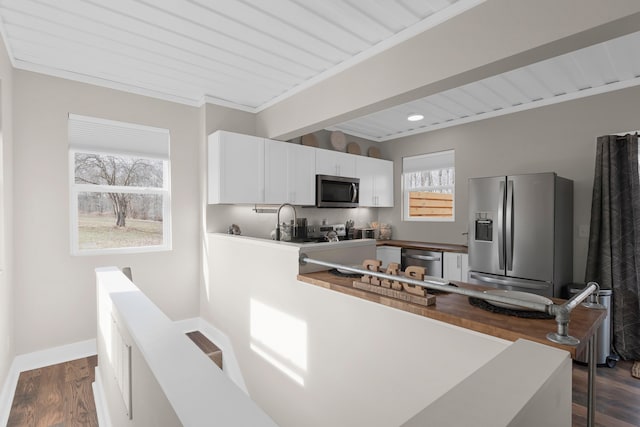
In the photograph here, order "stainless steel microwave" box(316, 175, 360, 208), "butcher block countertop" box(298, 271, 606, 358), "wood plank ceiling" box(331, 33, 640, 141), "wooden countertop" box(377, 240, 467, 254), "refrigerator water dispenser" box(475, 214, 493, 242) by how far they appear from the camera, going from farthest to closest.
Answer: "stainless steel microwave" box(316, 175, 360, 208) → "wooden countertop" box(377, 240, 467, 254) → "refrigerator water dispenser" box(475, 214, 493, 242) → "wood plank ceiling" box(331, 33, 640, 141) → "butcher block countertop" box(298, 271, 606, 358)

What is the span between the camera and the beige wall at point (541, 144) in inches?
126

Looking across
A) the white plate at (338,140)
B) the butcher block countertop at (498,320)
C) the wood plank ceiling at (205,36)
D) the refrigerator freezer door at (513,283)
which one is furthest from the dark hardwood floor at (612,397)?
the white plate at (338,140)

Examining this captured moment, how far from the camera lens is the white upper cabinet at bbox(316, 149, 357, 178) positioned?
4289 mm

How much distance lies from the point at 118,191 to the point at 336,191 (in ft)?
8.39

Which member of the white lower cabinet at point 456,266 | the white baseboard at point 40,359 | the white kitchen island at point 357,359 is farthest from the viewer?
the white lower cabinet at point 456,266

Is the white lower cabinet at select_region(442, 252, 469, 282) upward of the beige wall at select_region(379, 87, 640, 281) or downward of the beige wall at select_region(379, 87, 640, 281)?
downward

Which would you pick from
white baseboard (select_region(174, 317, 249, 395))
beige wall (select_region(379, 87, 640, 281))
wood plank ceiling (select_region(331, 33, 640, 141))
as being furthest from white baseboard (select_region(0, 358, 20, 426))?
beige wall (select_region(379, 87, 640, 281))

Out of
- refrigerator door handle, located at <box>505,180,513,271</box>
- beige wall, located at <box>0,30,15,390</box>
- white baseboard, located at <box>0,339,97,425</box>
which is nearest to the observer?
beige wall, located at <box>0,30,15,390</box>

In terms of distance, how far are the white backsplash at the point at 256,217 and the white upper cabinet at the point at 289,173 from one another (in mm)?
329

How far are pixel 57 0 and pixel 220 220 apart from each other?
87.5 inches

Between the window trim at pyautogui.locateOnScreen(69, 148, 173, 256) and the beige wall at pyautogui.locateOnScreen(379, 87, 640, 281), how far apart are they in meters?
3.46

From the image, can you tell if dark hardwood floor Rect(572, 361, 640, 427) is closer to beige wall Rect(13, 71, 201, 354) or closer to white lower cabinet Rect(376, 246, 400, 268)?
white lower cabinet Rect(376, 246, 400, 268)

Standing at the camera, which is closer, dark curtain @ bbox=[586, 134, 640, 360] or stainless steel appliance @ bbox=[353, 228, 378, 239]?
dark curtain @ bbox=[586, 134, 640, 360]

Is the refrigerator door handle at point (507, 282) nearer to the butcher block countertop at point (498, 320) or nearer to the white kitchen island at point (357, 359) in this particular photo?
the white kitchen island at point (357, 359)
